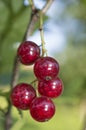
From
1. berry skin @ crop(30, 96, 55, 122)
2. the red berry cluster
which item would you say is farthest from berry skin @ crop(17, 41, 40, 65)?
berry skin @ crop(30, 96, 55, 122)

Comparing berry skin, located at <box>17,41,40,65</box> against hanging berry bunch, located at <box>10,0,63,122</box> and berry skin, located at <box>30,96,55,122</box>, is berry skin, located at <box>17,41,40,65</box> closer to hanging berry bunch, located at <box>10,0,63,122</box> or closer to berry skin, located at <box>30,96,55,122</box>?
hanging berry bunch, located at <box>10,0,63,122</box>

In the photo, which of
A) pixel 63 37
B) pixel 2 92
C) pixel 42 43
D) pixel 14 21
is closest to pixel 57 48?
pixel 63 37

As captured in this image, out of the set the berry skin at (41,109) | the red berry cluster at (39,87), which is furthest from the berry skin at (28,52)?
the berry skin at (41,109)

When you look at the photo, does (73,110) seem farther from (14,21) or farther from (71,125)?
(14,21)

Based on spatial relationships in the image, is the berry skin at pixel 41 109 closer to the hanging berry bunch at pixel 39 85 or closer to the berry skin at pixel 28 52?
the hanging berry bunch at pixel 39 85

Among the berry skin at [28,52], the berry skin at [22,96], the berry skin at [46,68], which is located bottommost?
the berry skin at [22,96]
